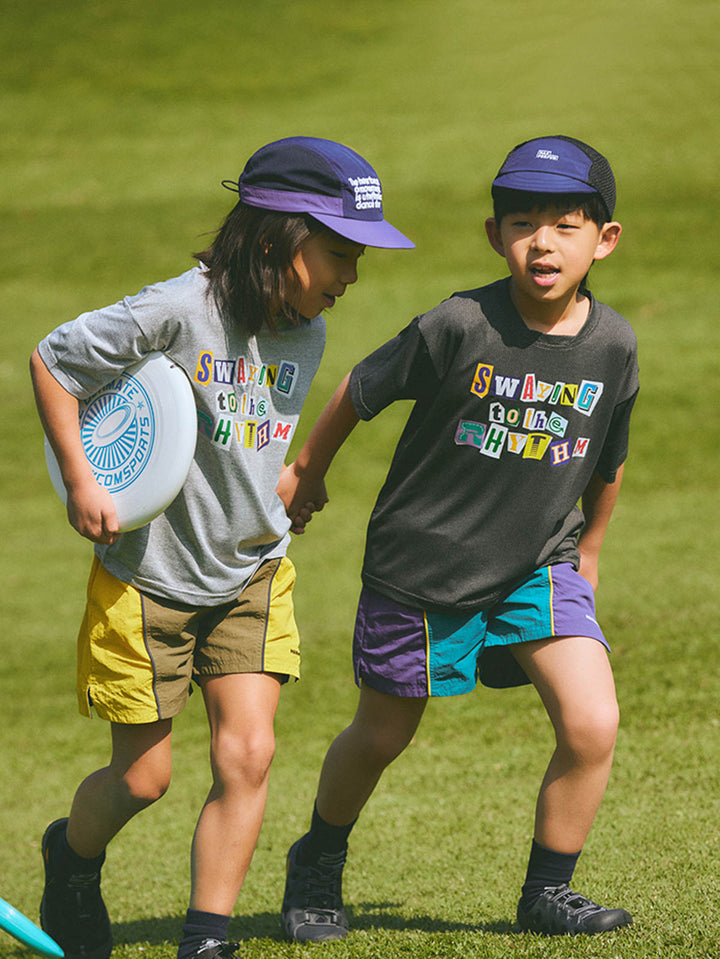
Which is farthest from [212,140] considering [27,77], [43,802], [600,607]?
[43,802]

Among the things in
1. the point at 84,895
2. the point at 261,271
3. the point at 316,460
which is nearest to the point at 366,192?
the point at 261,271

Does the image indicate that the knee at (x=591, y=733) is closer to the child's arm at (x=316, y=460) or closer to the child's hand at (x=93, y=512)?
the child's arm at (x=316, y=460)

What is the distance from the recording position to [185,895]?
12.7 feet

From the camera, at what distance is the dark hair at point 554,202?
2797mm

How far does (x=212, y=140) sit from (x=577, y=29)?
624 centimetres

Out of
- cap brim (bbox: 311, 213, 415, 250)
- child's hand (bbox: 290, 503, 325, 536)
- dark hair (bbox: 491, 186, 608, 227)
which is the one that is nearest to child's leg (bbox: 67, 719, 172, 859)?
child's hand (bbox: 290, 503, 325, 536)

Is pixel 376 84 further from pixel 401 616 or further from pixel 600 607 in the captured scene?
pixel 401 616

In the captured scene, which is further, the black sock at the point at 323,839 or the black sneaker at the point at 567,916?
the black sock at the point at 323,839

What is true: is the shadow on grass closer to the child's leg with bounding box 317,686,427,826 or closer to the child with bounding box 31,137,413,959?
the child's leg with bounding box 317,686,427,826

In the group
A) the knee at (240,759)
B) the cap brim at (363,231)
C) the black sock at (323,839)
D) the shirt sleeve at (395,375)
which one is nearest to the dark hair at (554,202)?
the cap brim at (363,231)

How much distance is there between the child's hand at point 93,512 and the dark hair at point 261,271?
0.49 m

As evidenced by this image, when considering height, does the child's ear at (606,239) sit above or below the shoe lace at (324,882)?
above

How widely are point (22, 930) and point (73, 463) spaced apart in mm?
1041

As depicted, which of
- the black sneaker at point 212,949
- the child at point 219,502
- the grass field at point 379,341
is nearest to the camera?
the black sneaker at point 212,949
